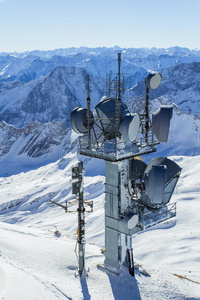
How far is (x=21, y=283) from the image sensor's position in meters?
16.3

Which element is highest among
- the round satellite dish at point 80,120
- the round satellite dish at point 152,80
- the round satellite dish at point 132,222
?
the round satellite dish at point 152,80

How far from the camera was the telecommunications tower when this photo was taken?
63.9 feet

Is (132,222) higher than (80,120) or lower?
lower

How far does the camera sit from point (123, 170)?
20625mm

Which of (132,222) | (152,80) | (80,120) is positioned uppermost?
(152,80)

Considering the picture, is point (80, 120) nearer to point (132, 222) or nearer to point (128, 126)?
point (128, 126)

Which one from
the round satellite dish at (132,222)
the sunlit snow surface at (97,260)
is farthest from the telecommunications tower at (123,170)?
the sunlit snow surface at (97,260)

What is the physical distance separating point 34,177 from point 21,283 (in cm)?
7453

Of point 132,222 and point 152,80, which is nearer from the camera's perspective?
point 132,222

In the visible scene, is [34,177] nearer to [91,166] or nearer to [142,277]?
[91,166]

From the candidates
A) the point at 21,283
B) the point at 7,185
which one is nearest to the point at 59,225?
the point at 21,283

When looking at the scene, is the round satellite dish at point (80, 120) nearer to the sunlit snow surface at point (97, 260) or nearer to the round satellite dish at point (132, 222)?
the sunlit snow surface at point (97, 260)

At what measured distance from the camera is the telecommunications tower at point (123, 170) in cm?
1947

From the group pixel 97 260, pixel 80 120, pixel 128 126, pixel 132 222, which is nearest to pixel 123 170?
pixel 132 222
